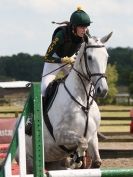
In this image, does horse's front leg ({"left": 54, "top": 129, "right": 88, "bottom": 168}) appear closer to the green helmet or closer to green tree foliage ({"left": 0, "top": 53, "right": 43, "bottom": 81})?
the green helmet

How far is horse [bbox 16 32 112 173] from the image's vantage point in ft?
21.7

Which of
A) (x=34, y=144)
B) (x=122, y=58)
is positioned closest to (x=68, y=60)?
(x=34, y=144)

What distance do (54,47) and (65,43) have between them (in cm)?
14

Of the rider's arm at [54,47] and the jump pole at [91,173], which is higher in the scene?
the rider's arm at [54,47]

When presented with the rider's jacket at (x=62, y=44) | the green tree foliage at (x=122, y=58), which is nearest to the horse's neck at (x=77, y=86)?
the rider's jacket at (x=62, y=44)

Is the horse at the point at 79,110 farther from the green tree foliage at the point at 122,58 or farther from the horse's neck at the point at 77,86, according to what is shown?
the green tree foliage at the point at 122,58

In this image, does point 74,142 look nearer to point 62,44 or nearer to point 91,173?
point 62,44

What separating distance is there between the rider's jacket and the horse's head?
0.36 m

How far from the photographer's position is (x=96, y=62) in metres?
6.56

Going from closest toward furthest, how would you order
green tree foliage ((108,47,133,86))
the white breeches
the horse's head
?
the horse's head → the white breeches → green tree foliage ((108,47,133,86))

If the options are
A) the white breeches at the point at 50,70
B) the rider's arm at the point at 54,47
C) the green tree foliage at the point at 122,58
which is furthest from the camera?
the green tree foliage at the point at 122,58

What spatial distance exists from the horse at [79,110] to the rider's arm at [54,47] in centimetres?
33

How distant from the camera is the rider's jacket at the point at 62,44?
7.15m

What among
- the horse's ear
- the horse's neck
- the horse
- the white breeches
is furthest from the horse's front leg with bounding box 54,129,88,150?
the horse's ear
